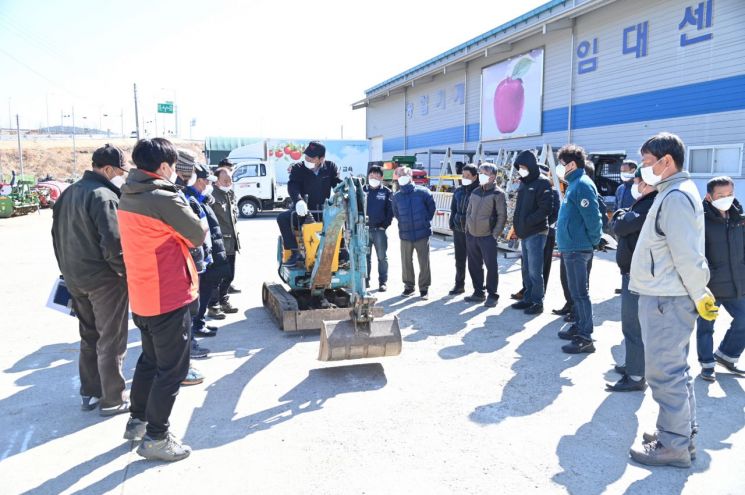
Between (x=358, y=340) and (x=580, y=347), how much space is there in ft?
8.11

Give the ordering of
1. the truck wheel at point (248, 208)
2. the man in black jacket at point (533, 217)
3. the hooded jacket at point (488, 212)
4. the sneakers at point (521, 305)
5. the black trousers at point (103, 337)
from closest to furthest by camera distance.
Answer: the black trousers at point (103, 337) → the man in black jacket at point (533, 217) → the sneakers at point (521, 305) → the hooded jacket at point (488, 212) → the truck wheel at point (248, 208)

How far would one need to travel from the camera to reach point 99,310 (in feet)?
13.3

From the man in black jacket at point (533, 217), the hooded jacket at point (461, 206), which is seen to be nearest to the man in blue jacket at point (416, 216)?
the hooded jacket at point (461, 206)

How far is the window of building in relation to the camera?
13305 millimetres

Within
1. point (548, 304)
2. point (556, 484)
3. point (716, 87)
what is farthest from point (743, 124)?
point (556, 484)

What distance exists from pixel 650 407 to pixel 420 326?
9.61 feet

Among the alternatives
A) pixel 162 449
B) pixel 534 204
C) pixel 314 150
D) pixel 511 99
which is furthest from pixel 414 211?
pixel 511 99

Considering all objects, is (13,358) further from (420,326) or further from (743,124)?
(743,124)

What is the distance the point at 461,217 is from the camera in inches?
321

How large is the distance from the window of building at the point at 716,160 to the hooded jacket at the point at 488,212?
9288 millimetres

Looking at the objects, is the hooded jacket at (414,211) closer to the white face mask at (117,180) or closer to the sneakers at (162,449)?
the white face mask at (117,180)

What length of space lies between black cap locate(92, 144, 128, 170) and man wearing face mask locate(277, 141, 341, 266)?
8.83 feet

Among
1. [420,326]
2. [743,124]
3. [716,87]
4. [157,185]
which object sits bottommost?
[420,326]

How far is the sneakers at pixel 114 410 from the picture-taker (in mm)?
4133
